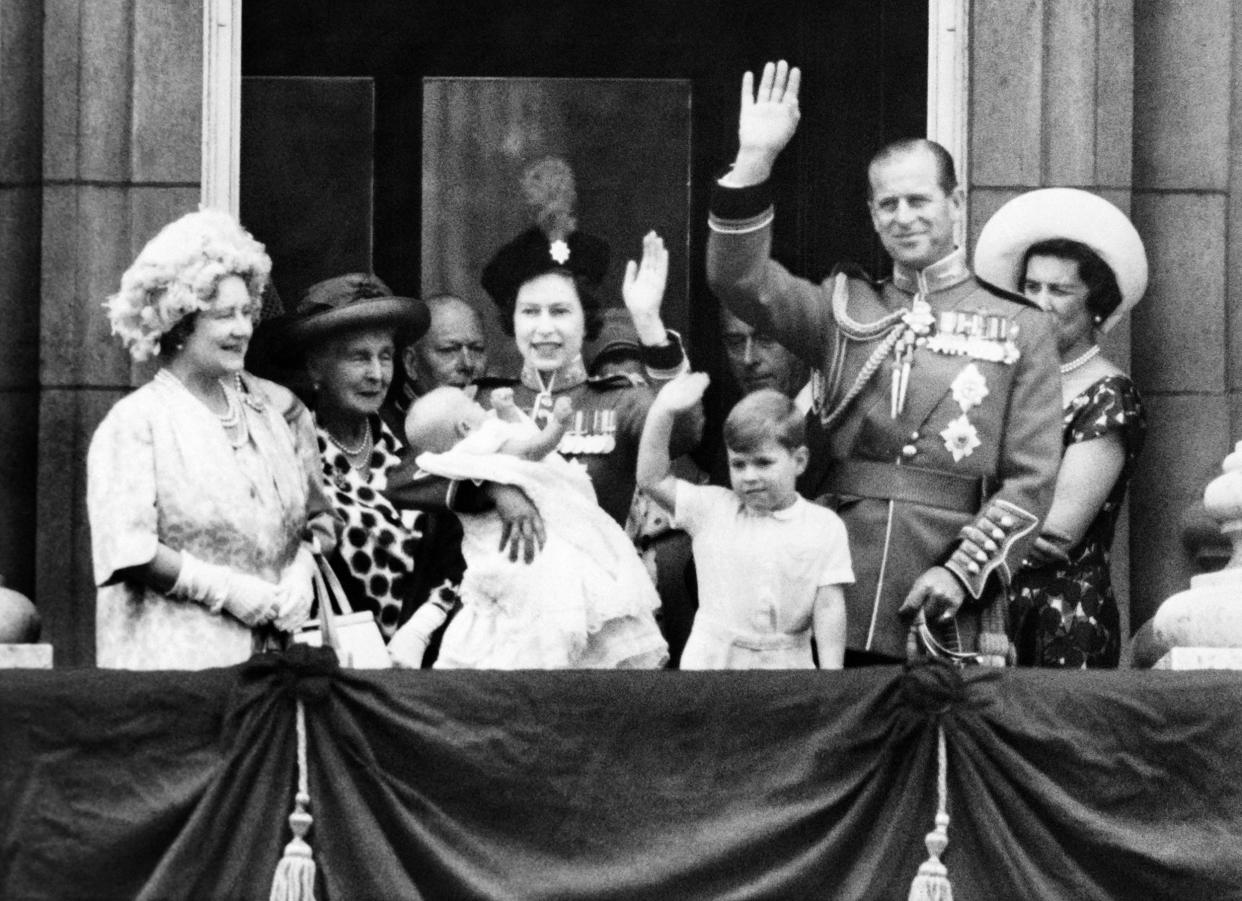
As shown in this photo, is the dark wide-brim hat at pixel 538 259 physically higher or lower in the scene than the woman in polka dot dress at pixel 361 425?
higher

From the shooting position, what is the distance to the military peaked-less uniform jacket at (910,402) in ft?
40.5

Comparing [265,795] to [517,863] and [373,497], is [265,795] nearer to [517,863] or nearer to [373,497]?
[517,863]

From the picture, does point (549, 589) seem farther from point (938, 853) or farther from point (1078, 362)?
point (1078, 362)

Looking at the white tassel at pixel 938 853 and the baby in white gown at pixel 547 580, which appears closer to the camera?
the white tassel at pixel 938 853

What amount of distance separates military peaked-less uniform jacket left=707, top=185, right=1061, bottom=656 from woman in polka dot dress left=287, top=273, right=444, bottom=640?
1.09 meters

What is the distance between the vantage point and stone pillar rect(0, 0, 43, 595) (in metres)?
13.8

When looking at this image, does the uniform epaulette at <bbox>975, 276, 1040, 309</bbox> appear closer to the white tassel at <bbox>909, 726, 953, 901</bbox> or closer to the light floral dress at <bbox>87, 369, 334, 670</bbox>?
the white tassel at <bbox>909, 726, 953, 901</bbox>

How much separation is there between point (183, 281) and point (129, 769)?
4.52 ft

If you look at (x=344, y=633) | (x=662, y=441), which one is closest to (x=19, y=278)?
(x=344, y=633)

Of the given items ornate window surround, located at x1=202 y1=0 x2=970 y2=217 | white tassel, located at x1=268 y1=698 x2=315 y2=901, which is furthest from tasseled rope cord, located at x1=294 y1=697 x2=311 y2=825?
ornate window surround, located at x1=202 y1=0 x2=970 y2=217

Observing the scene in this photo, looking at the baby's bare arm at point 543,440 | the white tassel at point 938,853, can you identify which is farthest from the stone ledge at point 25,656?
the white tassel at point 938,853

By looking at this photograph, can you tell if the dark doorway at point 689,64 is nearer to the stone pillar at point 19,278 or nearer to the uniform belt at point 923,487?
the stone pillar at point 19,278

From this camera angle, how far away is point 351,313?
13.0 meters

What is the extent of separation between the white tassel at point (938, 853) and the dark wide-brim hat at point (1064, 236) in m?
1.99
